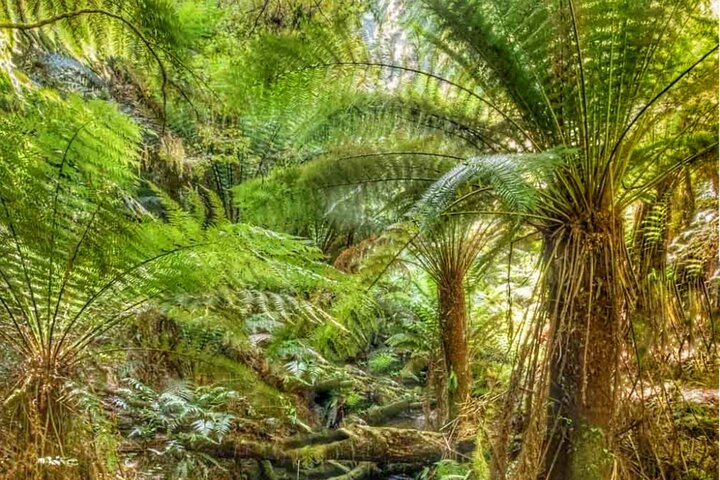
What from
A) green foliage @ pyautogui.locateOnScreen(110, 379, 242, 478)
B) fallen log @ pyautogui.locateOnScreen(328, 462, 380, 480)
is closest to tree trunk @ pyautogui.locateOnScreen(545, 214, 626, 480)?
green foliage @ pyautogui.locateOnScreen(110, 379, 242, 478)

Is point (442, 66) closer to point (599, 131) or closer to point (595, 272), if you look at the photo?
point (599, 131)

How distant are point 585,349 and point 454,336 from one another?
1.13 m

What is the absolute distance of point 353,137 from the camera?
5.90 ft

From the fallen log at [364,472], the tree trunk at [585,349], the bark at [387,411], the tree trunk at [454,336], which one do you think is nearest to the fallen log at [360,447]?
the tree trunk at [454,336]

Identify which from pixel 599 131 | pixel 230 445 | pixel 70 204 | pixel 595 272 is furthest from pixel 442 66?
pixel 230 445

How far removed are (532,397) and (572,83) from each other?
845mm

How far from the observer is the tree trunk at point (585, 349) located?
1.20 metres

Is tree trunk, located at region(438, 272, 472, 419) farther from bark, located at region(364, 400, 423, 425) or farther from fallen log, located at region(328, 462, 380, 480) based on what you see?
bark, located at region(364, 400, 423, 425)

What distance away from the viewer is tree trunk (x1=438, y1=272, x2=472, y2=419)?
7.42ft

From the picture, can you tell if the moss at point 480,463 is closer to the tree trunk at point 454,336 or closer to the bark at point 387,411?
the tree trunk at point 454,336

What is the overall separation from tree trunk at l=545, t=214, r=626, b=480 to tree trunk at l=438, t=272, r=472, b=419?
100cm

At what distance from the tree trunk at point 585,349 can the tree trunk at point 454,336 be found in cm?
100

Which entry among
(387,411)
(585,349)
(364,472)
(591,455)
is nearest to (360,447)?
(364,472)

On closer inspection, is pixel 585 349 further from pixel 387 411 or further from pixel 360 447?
pixel 387 411
